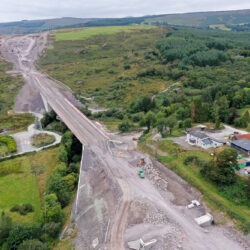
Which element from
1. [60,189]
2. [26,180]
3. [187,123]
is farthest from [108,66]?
[60,189]

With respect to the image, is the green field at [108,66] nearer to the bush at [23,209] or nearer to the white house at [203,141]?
the white house at [203,141]

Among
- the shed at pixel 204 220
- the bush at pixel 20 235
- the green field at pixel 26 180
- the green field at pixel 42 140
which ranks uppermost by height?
the shed at pixel 204 220

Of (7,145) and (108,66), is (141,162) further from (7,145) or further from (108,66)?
(108,66)

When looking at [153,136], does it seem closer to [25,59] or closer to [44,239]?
[44,239]

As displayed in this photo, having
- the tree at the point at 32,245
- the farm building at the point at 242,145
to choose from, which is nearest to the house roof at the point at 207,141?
the farm building at the point at 242,145

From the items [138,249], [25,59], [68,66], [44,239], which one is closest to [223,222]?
[138,249]

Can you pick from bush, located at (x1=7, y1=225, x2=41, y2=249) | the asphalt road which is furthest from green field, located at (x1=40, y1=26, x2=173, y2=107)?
bush, located at (x1=7, y1=225, x2=41, y2=249)
